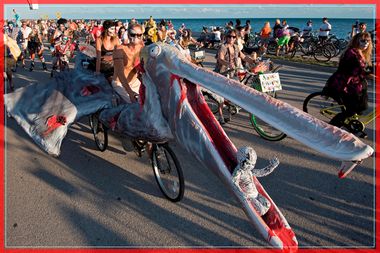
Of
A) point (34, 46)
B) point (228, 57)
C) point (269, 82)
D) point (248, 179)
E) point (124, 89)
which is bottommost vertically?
point (248, 179)

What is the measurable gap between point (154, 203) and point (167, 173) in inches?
16.7

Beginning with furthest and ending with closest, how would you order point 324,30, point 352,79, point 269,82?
point 324,30, point 269,82, point 352,79

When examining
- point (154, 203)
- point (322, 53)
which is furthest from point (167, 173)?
point (322, 53)

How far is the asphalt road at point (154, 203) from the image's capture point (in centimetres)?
327

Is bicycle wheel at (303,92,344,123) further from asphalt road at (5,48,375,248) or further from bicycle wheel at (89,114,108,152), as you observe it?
bicycle wheel at (89,114,108,152)

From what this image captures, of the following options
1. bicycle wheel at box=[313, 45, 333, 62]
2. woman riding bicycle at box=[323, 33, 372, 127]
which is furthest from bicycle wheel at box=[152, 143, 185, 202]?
bicycle wheel at box=[313, 45, 333, 62]

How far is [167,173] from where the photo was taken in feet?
13.0

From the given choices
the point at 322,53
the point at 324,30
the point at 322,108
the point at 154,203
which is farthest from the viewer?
the point at 324,30

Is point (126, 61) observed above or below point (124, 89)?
above

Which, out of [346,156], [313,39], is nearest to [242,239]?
[346,156]

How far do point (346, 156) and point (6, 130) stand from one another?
255 inches

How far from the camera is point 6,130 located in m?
6.11

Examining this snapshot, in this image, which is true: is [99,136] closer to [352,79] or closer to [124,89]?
[124,89]

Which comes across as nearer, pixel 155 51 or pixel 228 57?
pixel 155 51
